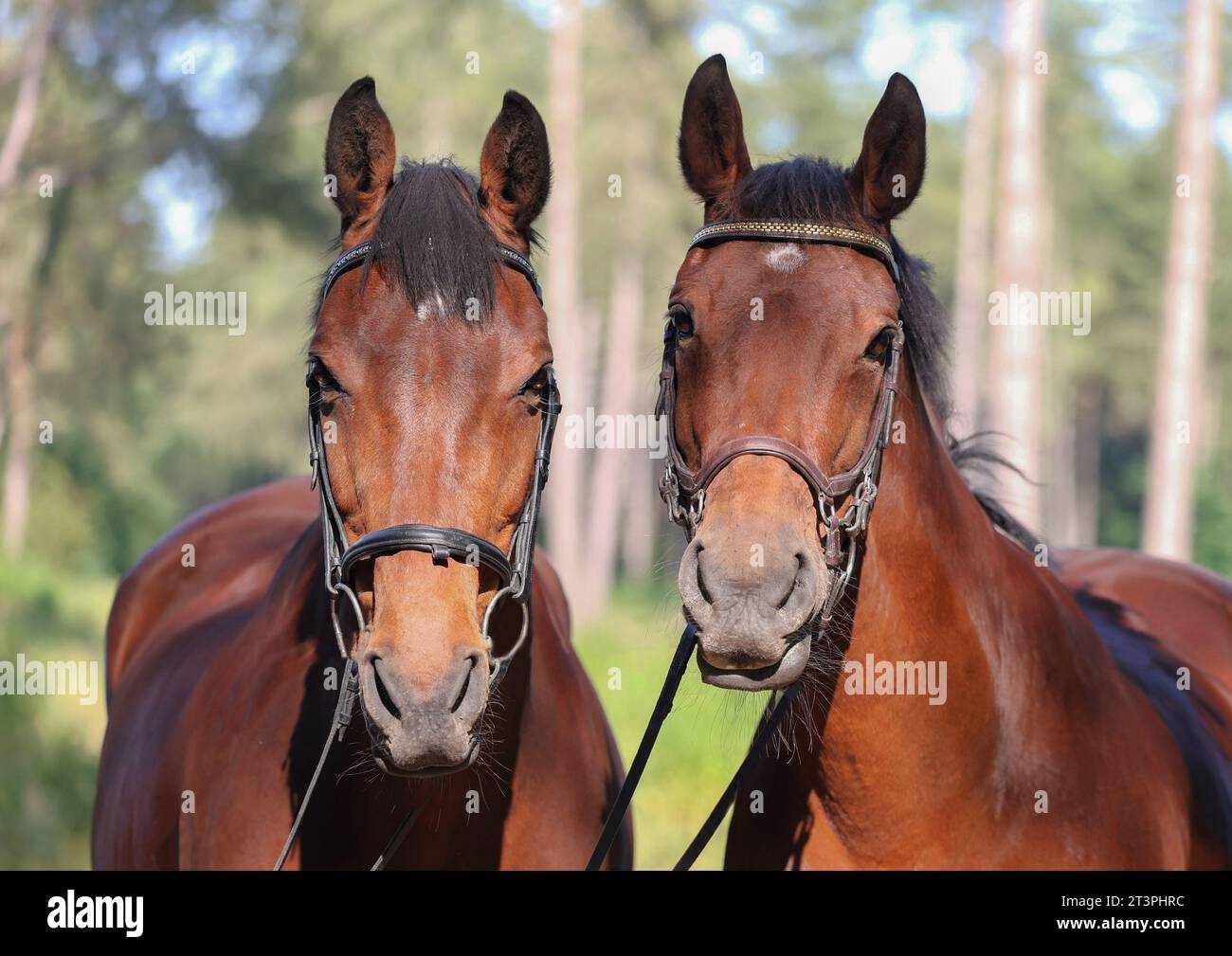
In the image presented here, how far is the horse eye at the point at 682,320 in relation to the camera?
128 inches

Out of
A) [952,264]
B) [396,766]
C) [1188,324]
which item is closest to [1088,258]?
[952,264]

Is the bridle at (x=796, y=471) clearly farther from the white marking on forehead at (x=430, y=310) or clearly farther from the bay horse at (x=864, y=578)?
the white marking on forehead at (x=430, y=310)

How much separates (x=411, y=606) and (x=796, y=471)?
3.03ft

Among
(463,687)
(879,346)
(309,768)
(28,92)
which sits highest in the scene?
(28,92)

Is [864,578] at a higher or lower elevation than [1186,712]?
higher

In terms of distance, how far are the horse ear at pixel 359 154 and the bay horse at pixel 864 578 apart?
82cm

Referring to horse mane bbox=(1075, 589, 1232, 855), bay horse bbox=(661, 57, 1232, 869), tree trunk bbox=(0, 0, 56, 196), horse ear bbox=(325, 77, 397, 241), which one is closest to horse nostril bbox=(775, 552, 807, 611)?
bay horse bbox=(661, 57, 1232, 869)

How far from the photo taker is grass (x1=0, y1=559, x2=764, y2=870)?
777 centimetres

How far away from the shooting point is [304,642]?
3.57 metres

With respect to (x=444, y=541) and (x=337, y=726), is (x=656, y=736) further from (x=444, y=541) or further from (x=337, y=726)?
(x=444, y=541)

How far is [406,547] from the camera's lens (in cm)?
280

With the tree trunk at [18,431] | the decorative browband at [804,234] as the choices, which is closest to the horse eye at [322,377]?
the decorative browband at [804,234]

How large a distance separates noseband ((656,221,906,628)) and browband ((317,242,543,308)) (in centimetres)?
38

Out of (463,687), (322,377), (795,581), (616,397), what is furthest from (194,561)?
(616,397)
